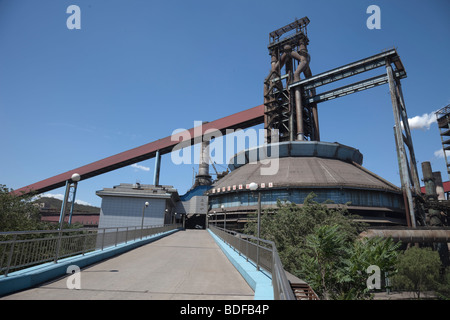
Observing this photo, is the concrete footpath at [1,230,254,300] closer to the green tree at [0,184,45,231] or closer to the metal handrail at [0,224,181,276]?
the metal handrail at [0,224,181,276]

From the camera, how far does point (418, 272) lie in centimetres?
3319

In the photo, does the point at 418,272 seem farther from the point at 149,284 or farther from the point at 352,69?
the point at 352,69

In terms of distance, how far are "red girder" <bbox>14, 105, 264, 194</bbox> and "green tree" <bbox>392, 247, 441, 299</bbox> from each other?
44.0m

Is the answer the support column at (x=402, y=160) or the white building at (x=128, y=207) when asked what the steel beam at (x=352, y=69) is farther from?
the white building at (x=128, y=207)

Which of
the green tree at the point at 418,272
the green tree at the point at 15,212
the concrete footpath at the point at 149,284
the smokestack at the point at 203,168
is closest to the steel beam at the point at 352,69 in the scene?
the smokestack at the point at 203,168

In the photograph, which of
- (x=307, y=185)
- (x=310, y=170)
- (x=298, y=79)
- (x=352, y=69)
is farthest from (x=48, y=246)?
(x=298, y=79)

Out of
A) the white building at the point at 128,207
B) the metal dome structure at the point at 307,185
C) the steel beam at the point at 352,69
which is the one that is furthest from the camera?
the steel beam at the point at 352,69

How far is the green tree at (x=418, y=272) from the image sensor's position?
33094 millimetres

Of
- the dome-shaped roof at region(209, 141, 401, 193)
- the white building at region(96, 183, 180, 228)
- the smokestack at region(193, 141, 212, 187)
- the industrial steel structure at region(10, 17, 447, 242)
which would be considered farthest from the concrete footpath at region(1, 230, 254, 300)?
the smokestack at region(193, 141, 212, 187)

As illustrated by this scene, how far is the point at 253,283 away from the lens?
7.58m

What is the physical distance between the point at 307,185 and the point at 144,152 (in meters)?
45.2

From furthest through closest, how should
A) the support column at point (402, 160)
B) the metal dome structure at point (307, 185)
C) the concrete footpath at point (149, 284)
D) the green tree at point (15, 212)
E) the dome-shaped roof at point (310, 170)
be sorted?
the dome-shaped roof at point (310, 170)
the metal dome structure at point (307, 185)
the support column at point (402, 160)
the green tree at point (15, 212)
the concrete footpath at point (149, 284)

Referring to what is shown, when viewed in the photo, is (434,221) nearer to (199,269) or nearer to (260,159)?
(260,159)

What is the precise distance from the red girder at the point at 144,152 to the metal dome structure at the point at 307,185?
9.88 metres
